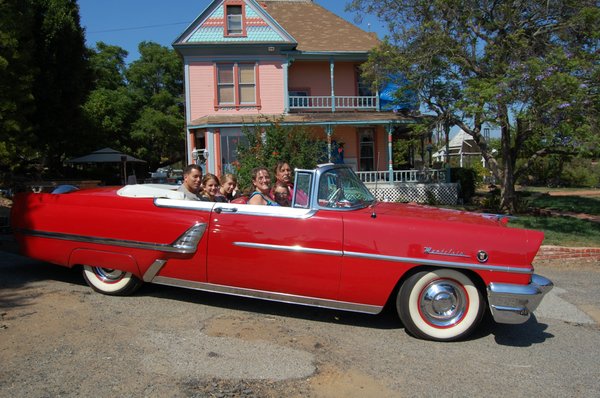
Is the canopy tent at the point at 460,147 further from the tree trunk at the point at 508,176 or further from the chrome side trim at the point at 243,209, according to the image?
the chrome side trim at the point at 243,209

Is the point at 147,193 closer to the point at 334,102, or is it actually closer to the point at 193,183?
the point at 193,183

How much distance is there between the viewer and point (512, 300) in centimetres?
385

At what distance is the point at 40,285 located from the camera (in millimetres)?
5430

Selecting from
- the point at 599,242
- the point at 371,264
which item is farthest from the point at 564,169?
the point at 371,264

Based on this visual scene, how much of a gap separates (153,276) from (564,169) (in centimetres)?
2732

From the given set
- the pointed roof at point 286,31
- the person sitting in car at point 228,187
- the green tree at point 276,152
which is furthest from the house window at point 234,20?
the person sitting in car at point 228,187

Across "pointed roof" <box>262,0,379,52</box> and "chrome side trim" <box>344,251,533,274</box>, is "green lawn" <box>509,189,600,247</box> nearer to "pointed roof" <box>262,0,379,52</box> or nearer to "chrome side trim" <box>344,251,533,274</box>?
"chrome side trim" <box>344,251,533,274</box>

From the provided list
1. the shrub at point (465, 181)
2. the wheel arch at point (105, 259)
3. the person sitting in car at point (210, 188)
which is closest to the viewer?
the wheel arch at point (105, 259)

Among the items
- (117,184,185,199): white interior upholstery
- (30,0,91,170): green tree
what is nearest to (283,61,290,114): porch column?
(30,0,91,170): green tree

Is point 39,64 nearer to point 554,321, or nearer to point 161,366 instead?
point 161,366

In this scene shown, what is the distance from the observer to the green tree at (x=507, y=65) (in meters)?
9.54

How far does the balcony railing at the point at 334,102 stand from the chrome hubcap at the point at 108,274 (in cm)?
1454

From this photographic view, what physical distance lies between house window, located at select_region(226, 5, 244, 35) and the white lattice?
319 inches

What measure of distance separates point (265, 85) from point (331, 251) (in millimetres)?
15325
